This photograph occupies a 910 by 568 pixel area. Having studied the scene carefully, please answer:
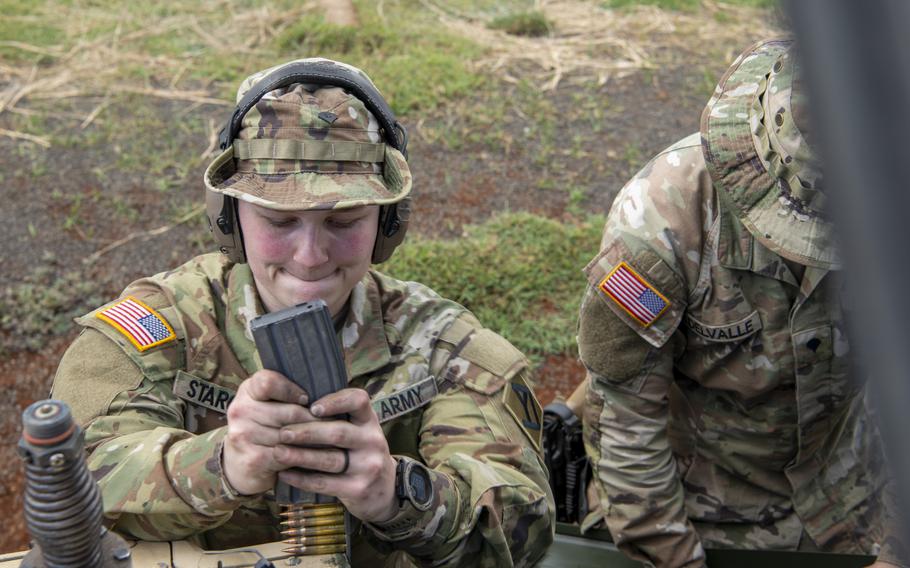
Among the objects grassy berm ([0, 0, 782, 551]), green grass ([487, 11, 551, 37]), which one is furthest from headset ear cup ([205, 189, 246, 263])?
green grass ([487, 11, 551, 37])

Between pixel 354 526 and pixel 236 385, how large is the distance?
45 cm

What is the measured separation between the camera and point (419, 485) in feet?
6.81

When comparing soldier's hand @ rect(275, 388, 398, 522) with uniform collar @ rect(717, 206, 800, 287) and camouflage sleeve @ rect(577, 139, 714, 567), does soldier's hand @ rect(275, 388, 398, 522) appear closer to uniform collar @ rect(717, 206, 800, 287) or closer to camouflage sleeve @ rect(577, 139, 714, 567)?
camouflage sleeve @ rect(577, 139, 714, 567)

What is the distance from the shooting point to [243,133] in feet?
7.61

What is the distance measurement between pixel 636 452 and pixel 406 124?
416 centimetres

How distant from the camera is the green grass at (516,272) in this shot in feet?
16.6

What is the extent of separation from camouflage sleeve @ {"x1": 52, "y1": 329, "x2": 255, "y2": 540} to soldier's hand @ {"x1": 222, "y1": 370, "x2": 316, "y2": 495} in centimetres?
17

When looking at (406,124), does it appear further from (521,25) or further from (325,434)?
(325,434)

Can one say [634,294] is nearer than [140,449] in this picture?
No

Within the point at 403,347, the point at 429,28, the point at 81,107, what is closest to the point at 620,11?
the point at 429,28

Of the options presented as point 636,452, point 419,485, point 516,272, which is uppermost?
point 419,485

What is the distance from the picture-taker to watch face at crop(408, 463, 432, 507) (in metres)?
2.04

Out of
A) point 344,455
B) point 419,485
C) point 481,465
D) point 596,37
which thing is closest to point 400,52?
point 596,37

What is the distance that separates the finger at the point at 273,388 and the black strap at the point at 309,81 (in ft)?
2.52
